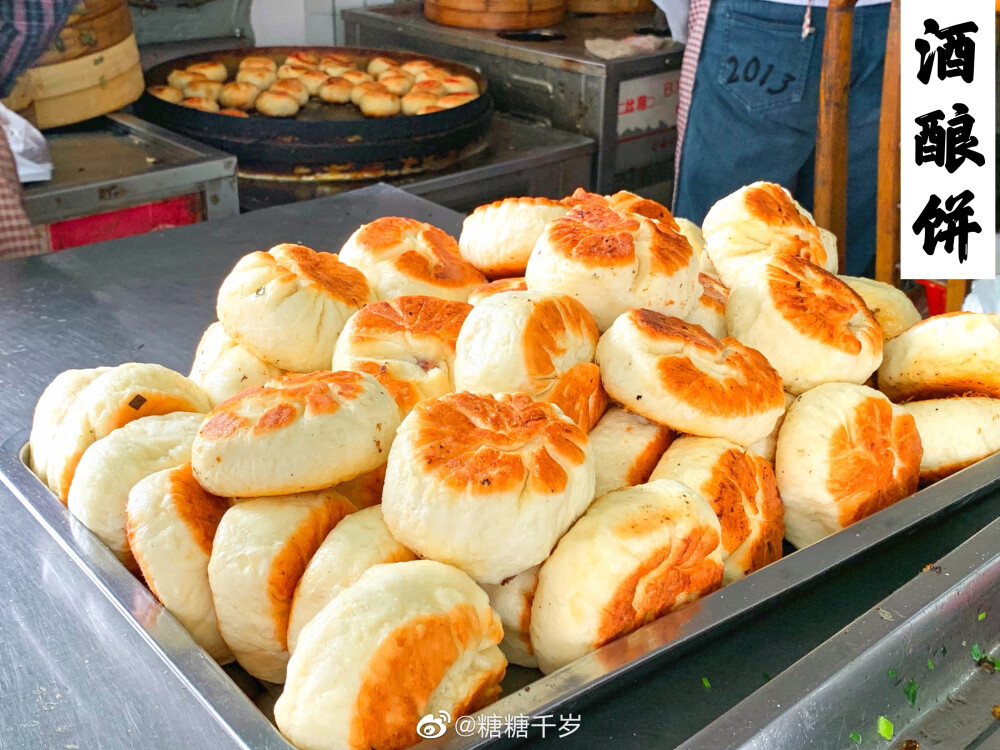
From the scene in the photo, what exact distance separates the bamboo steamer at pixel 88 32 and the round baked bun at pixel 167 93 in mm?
380

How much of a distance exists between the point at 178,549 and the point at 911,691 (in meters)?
0.82

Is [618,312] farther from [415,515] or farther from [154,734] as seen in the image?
[154,734]

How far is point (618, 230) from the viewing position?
4.19ft

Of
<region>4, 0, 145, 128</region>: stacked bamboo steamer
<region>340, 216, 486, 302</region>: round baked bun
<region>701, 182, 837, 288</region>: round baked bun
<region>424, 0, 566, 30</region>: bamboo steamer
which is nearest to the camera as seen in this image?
<region>340, 216, 486, 302</region>: round baked bun

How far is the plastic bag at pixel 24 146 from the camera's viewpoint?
286 cm

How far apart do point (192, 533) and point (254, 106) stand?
11.3 feet

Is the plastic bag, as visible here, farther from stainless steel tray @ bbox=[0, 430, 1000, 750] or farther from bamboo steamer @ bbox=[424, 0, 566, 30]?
bamboo steamer @ bbox=[424, 0, 566, 30]

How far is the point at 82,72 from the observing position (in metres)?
3.29

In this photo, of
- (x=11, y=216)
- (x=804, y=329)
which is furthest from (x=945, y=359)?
(x=11, y=216)

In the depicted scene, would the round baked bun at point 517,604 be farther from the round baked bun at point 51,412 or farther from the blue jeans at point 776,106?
the blue jeans at point 776,106

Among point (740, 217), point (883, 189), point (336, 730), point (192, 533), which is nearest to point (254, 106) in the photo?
point (883, 189)

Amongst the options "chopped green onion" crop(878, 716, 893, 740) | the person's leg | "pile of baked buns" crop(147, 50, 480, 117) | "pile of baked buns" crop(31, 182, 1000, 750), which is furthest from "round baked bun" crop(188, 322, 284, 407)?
the person's leg

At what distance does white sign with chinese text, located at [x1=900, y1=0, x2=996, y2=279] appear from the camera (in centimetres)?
198

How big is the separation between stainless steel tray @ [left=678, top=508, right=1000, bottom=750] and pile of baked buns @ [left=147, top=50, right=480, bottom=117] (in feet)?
10.1
